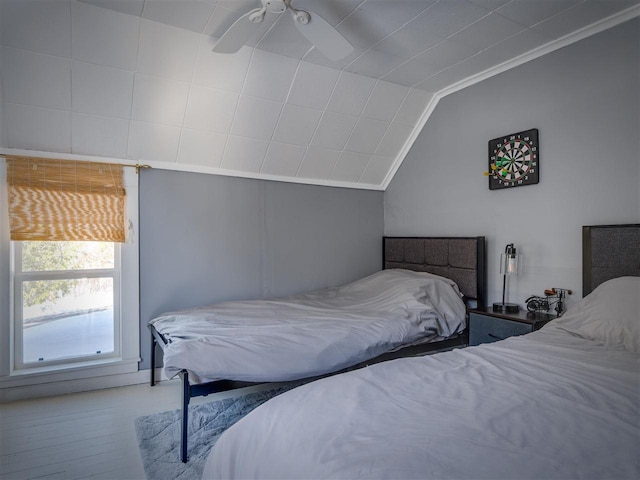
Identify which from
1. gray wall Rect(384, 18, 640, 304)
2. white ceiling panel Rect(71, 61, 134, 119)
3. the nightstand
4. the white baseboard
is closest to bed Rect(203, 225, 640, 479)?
the nightstand

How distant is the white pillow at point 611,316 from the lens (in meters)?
1.89

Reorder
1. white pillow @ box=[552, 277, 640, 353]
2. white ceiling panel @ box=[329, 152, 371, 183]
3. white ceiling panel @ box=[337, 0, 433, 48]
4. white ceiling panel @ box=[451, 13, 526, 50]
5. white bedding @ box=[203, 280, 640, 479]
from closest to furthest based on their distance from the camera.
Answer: white bedding @ box=[203, 280, 640, 479], white pillow @ box=[552, 277, 640, 353], white ceiling panel @ box=[337, 0, 433, 48], white ceiling panel @ box=[451, 13, 526, 50], white ceiling panel @ box=[329, 152, 371, 183]

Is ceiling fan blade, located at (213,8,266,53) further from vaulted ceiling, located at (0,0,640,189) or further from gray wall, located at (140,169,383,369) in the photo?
gray wall, located at (140,169,383,369)

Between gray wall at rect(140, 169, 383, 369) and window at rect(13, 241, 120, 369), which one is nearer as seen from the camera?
window at rect(13, 241, 120, 369)

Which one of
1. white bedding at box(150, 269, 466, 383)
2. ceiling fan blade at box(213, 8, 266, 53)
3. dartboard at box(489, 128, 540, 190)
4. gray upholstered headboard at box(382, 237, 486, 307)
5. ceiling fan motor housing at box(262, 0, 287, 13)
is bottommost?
white bedding at box(150, 269, 466, 383)

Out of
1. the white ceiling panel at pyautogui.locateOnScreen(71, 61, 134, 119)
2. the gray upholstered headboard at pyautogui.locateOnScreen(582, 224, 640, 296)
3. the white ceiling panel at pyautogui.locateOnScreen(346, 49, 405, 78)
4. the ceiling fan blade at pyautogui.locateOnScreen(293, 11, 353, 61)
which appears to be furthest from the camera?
the white ceiling panel at pyautogui.locateOnScreen(346, 49, 405, 78)

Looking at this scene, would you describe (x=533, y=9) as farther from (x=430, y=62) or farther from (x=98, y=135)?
(x=98, y=135)

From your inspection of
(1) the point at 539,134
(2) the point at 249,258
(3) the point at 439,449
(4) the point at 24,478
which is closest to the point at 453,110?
(1) the point at 539,134

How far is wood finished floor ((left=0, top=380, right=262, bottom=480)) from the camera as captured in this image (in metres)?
1.95

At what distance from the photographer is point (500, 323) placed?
265 centimetres

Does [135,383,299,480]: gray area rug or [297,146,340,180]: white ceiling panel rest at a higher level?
[297,146,340,180]: white ceiling panel

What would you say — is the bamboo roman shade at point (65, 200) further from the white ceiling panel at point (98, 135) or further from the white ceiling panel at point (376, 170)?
the white ceiling panel at point (376, 170)

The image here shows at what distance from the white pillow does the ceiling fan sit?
80.0 inches

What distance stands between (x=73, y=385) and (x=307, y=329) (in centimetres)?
194
